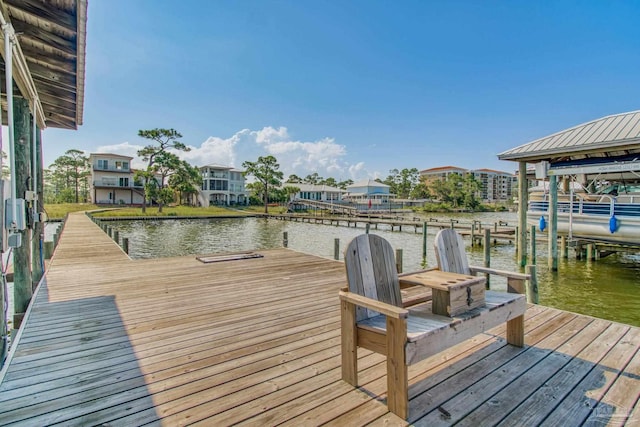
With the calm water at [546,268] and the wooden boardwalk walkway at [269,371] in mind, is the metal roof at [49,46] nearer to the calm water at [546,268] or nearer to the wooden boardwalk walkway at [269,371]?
the wooden boardwalk walkway at [269,371]

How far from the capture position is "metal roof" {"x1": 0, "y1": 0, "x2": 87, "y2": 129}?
9.25 feet

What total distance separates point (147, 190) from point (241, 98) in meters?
18.3

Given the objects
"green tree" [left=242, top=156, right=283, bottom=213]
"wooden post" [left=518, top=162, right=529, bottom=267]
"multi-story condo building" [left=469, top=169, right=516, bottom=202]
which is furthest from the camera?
"multi-story condo building" [left=469, top=169, right=516, bottom=202]

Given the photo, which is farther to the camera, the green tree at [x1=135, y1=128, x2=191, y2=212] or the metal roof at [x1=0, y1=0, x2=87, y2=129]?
the green tree at [x1=135, y1=128, x2=191, y2=212]

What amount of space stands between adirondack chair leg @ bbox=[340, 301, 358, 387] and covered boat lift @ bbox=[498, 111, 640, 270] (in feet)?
26.7

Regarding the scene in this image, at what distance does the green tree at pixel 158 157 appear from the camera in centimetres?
3403

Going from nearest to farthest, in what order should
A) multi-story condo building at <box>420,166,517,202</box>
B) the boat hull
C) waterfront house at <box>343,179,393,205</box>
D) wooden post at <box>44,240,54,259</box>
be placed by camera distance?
wooden post at <box>44,240,54,259</box> → the boat hull → waterfront house at <box>343,179,393,205</box> → multi-story condo building at <box>420,166,517,202</box>

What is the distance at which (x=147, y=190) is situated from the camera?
33156 millimetres

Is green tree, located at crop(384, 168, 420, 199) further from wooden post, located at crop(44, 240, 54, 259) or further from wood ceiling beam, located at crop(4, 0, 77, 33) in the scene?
wood ceiling beam, located at crop(4, 0, 77, 33)

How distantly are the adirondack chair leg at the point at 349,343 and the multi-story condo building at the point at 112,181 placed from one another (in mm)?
45387

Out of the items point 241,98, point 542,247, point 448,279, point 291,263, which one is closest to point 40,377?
point 448,279

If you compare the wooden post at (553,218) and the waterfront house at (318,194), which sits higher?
the waterfront house at (318,194)

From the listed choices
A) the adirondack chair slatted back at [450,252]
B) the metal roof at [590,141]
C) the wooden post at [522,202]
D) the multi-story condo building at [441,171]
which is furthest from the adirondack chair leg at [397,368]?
the multi-story condo building at [441,171]

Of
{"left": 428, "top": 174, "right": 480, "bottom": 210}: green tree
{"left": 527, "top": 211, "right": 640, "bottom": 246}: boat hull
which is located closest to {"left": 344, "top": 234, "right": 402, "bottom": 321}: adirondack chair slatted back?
{"left": 527, "top": 211, "right": 640, "bottom": 246}: boat hull
